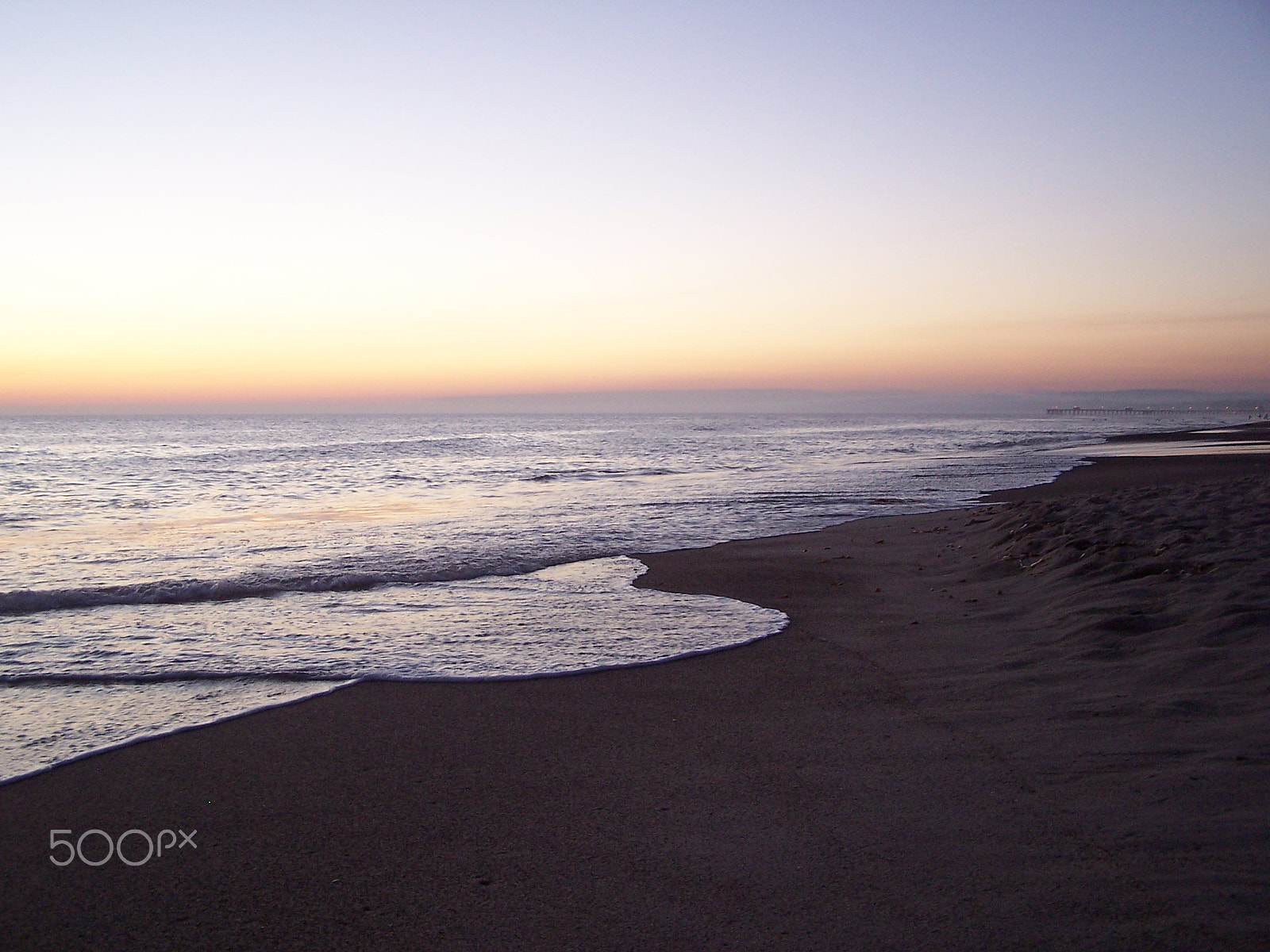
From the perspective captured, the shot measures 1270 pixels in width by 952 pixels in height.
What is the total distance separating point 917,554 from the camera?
10.8 metres

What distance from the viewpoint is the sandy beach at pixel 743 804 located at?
2.95m

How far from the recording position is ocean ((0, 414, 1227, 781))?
612cm

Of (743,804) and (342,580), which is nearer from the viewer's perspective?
(743,804)

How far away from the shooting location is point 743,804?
385 centimetres

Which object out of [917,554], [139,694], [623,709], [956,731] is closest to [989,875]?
[956,731]

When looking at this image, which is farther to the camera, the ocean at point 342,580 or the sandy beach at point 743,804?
the ocean at point 342,580

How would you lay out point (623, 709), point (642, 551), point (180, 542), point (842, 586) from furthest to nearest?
1. point (180, 542)
2. point (642, 551)
3. point (842, 586)
4. point (623, 709)

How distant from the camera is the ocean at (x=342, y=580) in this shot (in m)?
6.12

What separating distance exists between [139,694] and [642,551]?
746 cm

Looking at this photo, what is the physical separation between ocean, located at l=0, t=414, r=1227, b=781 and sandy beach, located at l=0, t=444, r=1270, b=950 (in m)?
0.74

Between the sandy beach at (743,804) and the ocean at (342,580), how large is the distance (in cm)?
74

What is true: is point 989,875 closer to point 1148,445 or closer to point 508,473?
point 508,473

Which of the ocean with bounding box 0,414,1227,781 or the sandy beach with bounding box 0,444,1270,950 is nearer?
the sandy beach with bounding box 0,444,1270,950

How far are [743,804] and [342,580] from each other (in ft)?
24.2
